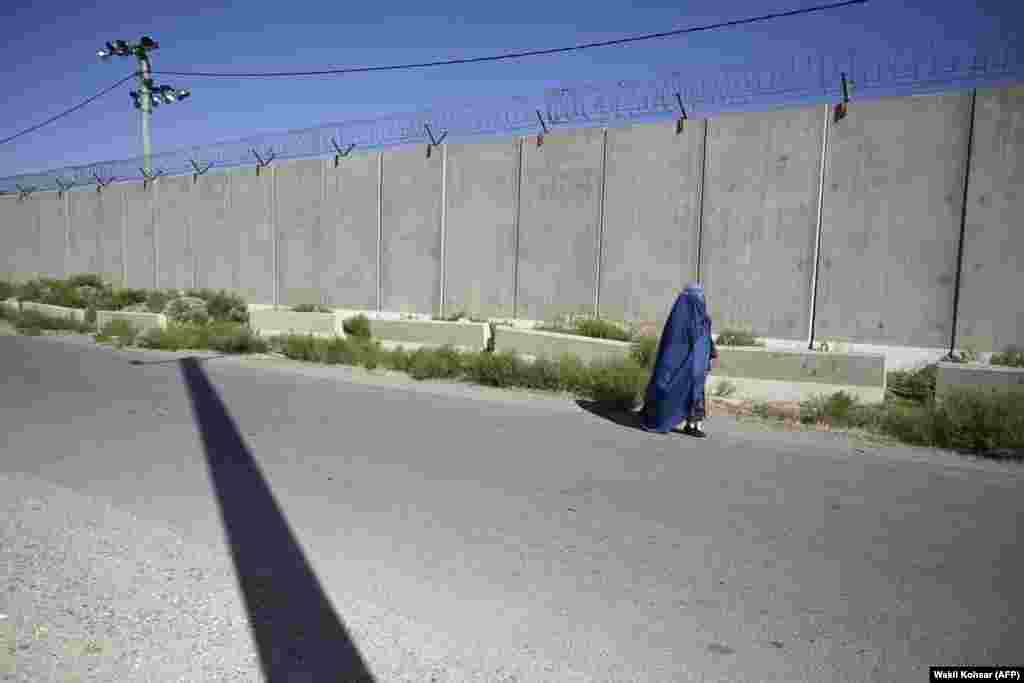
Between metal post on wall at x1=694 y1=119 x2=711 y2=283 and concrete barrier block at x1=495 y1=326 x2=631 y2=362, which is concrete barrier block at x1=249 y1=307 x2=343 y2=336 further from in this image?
metal post on wall at x1=694 y1=119 x2=711 y2=283

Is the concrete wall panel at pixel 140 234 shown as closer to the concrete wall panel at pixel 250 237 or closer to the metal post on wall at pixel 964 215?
the concrete wall panel at pixel 250 237

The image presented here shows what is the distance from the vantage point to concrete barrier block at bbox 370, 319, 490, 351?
11469 millimetres

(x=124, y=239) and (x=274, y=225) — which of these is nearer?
(x=274, y=225)

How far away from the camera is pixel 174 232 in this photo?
21.4 meters

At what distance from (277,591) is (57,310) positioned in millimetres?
18382

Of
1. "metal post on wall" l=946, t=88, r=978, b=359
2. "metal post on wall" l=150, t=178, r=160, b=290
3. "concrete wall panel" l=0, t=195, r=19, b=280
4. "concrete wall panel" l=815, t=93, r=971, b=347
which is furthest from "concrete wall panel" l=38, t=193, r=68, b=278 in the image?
"metal post on wall" l=946, t=88, r=978, b=359

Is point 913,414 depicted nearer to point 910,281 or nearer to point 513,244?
point 910,281

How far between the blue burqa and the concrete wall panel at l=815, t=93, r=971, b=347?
14.7 feet

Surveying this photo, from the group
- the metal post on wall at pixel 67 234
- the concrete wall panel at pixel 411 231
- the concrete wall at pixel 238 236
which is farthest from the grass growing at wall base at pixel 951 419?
the metal post on wall at pixel 67 234

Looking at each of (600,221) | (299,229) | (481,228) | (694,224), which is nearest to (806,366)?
(694,224)

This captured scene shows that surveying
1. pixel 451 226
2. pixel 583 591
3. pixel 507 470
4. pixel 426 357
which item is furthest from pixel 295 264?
pixel 583 591

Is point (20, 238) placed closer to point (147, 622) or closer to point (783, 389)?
point (783, 389)

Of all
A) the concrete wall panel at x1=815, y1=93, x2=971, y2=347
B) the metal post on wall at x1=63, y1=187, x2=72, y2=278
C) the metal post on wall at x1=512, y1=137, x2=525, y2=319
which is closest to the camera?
the concrete wall panel at x1=815, y1=93, x2=971, y2=347

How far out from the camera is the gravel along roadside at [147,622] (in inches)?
96.3
